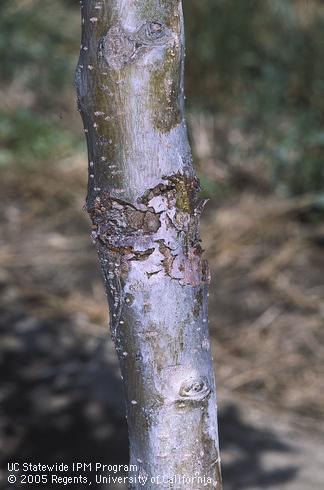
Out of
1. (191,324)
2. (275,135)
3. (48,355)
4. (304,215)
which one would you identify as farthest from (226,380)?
(191,324)

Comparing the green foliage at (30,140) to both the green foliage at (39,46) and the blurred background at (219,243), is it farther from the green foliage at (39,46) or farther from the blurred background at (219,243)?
the green foliage at (39,46)

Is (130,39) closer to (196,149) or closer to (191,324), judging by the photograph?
(191,324)

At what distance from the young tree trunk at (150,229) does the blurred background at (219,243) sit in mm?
1428

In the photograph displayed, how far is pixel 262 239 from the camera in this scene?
412 cm

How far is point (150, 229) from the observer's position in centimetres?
106

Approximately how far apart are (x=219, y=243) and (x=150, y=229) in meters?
3.06

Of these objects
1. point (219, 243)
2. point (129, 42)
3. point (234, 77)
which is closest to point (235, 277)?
point (219, 243)

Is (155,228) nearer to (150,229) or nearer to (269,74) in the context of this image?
(150,229)

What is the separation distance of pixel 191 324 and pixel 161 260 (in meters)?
0.10

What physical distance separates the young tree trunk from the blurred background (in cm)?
143

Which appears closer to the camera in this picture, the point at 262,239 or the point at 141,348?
the point at 141,348

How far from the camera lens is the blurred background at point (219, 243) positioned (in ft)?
9.03

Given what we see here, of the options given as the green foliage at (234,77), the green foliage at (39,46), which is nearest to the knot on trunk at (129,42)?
the green foliage at (234,77)

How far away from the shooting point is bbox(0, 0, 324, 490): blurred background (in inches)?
108
